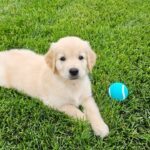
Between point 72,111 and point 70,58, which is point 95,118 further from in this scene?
point 70,58

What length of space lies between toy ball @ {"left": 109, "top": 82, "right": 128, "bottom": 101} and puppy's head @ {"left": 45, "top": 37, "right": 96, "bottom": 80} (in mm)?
388

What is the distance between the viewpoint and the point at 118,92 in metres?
3.89

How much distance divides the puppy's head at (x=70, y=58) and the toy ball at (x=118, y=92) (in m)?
0.39

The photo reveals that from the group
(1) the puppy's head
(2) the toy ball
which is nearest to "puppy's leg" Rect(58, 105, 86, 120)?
(1) the puppy's head

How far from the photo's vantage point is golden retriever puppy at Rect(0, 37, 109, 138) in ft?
11.6

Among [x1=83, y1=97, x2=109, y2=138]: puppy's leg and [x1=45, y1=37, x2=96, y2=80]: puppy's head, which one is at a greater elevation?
[x1=45, y1=37, x2=96, y2=80]: puppy's head

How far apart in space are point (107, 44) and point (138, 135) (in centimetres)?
155

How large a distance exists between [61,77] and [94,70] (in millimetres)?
711

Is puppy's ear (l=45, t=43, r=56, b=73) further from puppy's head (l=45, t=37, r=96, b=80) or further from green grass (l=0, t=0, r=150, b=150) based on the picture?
green grass (l=0, t=0, r=150, b=150)

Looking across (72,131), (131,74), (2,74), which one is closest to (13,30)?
(2,74)

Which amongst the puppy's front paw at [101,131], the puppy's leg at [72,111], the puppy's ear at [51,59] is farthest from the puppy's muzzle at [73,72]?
the puppy's front paw at [101,131]

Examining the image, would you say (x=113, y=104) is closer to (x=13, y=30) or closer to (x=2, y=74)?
(x=2, y=74)

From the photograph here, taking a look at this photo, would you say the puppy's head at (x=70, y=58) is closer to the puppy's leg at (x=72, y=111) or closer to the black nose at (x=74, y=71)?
the black nose at (x=74, y=71)

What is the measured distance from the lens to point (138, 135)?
3.54 meters
